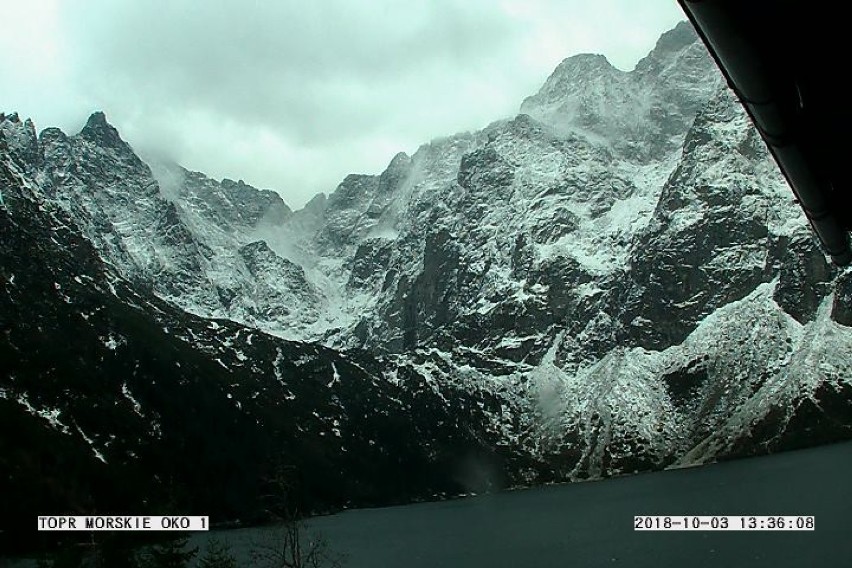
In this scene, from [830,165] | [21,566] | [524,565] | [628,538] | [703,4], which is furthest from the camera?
[628,538]

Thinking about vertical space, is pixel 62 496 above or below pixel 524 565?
above

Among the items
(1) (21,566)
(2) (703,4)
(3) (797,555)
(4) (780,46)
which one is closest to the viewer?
(2) (703,4)

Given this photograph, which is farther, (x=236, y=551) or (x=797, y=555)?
(x=236, y=551)

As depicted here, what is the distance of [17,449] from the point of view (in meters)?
167

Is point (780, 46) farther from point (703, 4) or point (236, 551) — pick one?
point (236, 551)

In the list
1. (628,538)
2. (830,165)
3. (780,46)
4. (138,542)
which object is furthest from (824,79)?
(628,538)

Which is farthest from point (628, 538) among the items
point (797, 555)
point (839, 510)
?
point (797, 555)

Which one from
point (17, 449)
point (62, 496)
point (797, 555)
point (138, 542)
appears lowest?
point (797, 555)

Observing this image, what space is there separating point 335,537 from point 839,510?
11069 centimetres

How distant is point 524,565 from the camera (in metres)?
129

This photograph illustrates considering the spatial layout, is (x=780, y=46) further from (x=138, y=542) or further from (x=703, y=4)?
(x=138, y=542)

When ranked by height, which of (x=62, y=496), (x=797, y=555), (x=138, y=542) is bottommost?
(x=797, y=555)

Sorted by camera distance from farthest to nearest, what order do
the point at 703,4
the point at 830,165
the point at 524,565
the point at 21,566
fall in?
the point at 524,565, the point at 21,566, the point at 830,165, the point at 703,4

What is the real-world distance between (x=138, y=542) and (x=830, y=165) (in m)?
65.0
